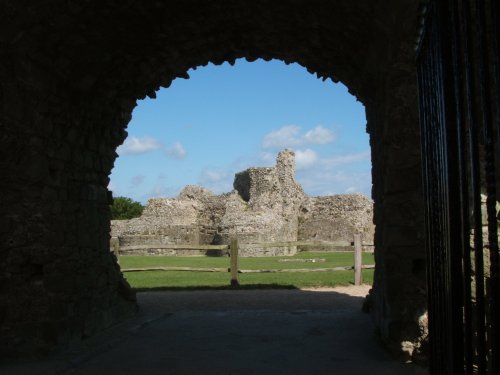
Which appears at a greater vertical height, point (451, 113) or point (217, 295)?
point (451, 113)

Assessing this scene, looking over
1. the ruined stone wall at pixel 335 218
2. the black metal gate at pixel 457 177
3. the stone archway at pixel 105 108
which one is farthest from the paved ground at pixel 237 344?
the ruined stone wall at pixel 335 218

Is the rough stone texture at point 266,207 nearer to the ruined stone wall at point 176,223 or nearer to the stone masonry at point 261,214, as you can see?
the stone masonry at point 261,214

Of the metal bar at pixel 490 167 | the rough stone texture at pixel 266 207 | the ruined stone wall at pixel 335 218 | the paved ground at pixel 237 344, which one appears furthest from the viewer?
the ruined stone wall at pixel 335 218

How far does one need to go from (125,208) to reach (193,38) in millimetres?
51336

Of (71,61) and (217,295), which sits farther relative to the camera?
(217,295)

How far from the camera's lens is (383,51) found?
5801mm

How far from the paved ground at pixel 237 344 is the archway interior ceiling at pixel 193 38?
9.85 feet

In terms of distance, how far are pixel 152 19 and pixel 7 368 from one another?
3.93m

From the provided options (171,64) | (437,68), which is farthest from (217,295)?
(437,68)

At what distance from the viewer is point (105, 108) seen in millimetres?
7562

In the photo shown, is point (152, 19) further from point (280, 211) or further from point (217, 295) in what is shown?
point (280, 211)

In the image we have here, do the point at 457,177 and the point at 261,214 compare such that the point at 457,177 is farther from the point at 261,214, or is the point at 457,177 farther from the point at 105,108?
the point at 261,214

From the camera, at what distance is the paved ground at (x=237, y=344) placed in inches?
211

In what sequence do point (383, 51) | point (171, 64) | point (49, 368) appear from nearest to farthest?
point (49, 368) → point (383, 51) → point (171, 64)
